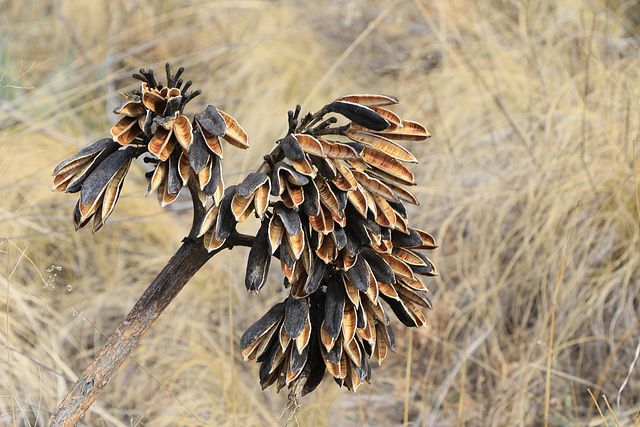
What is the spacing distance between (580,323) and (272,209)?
5.23 ft

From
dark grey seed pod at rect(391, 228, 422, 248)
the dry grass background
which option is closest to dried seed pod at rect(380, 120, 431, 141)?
dark grey seed pod at rect(391, 228, 422, 248)

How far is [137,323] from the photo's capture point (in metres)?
0.66

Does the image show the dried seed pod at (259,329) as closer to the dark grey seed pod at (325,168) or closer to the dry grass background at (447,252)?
the dark grey seed pod at (325,168)

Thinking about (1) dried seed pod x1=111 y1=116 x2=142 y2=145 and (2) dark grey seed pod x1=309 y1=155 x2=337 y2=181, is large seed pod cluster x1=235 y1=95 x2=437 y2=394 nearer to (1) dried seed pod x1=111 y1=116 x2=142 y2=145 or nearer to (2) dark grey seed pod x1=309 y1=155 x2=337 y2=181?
(2) dark grey seed pod x1=309 y1=155 x2=337 y2=181

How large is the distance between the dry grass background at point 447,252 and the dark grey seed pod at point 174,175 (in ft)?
2.72

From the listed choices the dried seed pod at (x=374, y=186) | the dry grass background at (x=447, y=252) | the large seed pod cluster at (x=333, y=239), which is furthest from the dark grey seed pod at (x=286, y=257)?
the dry grass background at (x=447, y=252)

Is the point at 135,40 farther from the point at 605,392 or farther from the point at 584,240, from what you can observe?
the point at 605,392

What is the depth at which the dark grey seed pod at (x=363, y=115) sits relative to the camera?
620mm

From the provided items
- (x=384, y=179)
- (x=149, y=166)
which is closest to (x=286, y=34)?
(x=149, y=166)

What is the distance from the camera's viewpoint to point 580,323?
192cm

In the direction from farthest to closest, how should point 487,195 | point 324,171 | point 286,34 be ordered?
point 286,34
point 487,195
point 324,171

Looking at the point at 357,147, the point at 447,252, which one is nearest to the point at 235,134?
the point at 357,147

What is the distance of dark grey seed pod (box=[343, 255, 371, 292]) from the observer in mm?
627

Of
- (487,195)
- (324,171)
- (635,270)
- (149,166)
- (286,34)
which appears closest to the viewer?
(324,171)
